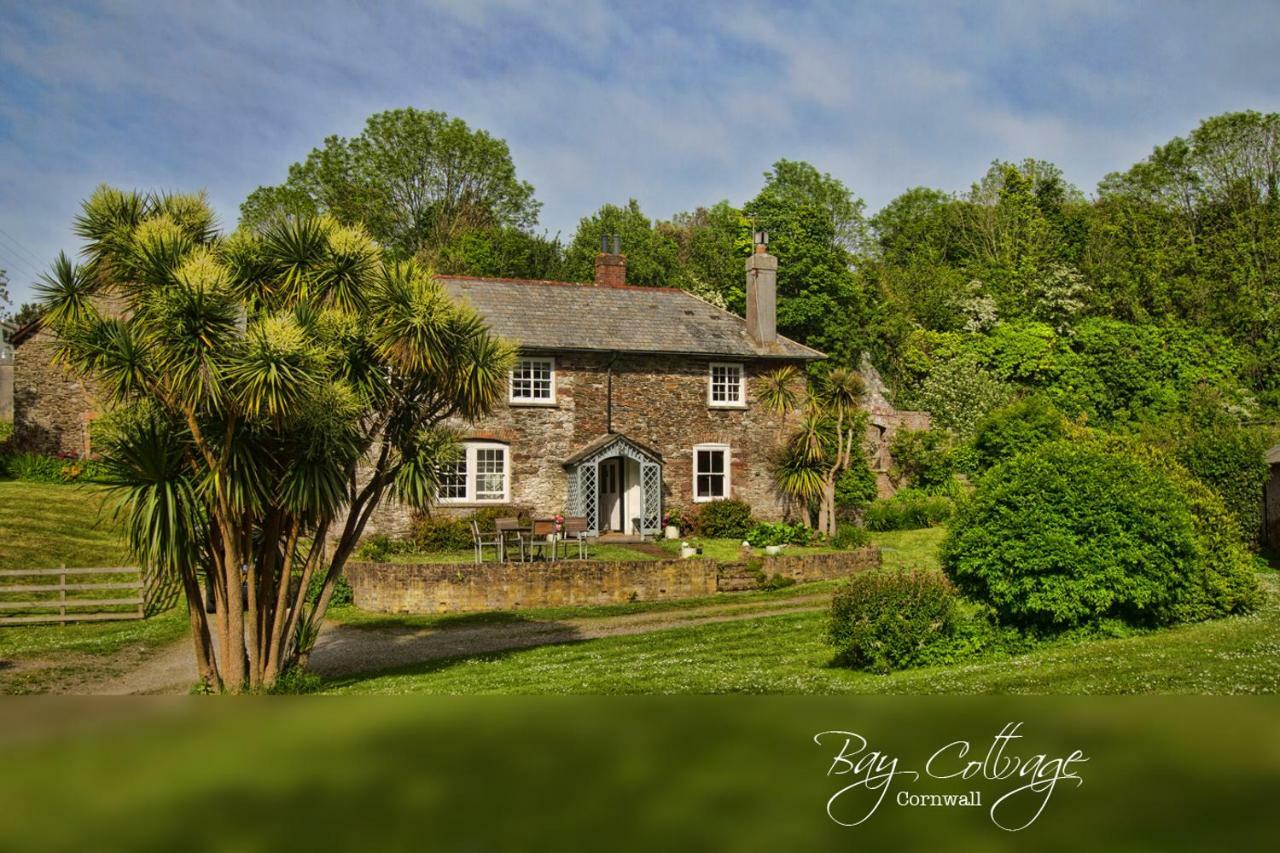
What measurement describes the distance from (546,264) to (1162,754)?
52.4 m

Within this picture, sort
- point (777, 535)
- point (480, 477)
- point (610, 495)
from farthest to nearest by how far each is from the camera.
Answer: point (610, 495)
point (480, 477)
point (777, 535)

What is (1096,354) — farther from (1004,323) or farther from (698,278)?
(698,278)

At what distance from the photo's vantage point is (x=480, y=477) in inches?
1161

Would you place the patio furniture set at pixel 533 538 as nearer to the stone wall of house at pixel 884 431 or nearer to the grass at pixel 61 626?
the grass at pixel 61 626

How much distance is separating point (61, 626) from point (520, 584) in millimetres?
9023

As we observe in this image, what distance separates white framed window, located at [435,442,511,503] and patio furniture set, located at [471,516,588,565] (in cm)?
202

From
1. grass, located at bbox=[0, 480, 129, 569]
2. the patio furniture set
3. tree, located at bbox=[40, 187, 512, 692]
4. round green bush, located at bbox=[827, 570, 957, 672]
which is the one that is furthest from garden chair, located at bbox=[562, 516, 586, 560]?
round green bush, located at bbox=[827, 570, 957, 672]

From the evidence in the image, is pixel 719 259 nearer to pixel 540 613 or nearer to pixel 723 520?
pixel 723 520

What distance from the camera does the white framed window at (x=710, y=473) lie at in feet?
103

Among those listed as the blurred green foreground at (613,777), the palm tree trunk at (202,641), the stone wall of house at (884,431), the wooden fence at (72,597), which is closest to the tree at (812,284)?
the stone wall of house at (884,431)

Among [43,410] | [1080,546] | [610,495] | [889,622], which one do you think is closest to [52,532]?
[43,410]

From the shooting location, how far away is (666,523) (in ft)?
101

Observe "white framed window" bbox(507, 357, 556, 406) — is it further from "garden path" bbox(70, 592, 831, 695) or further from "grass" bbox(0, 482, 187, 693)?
"grass" bbox(0, 482, 187, 693)

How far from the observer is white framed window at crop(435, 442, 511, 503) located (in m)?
29.2
